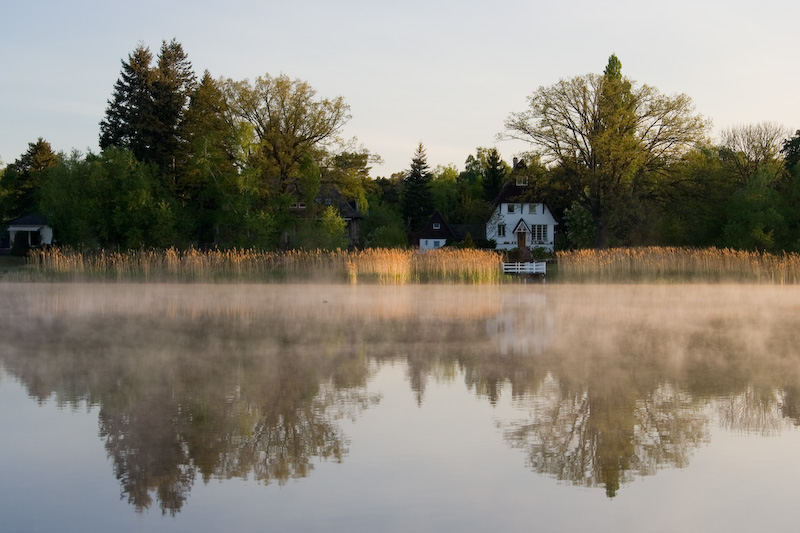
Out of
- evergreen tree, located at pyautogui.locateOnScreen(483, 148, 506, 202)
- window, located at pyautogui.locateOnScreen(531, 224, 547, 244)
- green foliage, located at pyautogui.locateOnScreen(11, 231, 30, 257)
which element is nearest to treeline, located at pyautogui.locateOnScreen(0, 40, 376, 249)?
green foliage, located at pyautogui.locateOnScreen(11, 231, 30, 257)

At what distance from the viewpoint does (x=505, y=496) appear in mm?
5762

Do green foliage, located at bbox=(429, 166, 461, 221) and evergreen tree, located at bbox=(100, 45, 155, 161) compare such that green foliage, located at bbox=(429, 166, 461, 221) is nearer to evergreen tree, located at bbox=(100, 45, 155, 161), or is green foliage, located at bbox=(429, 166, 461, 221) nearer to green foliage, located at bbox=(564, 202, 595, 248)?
green foliage, located at bbox=(564, 202, 595, 248)

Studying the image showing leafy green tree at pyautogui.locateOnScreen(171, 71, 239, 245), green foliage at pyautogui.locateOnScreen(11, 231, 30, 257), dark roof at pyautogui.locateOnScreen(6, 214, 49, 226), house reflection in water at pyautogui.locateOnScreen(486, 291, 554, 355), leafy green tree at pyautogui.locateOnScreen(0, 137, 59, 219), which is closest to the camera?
house reflection in water at pyautogui.locateOnScreen(486, 291, 554, 355)

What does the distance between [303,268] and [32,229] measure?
45830 mm

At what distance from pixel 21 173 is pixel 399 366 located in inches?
2747

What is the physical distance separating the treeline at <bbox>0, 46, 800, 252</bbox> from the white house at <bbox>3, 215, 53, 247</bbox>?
12.4 meters

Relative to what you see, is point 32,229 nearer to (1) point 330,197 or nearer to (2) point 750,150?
(1) point 330,197

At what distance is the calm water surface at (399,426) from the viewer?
5500 millimetres

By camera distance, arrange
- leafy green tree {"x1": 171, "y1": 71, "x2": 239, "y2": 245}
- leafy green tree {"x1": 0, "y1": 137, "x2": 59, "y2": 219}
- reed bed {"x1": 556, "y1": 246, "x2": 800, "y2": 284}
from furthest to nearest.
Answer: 1. leafy green tree {"x1": 0, "y1": 137, "x2": 59, "y2": 219}
2. leafy green tree {"x1": 171, "y1": 71, "x2": 239, "y2": 245}
3. reed bed {"x1": 556, "y1": 246, "x2": 800, "y2": 284}

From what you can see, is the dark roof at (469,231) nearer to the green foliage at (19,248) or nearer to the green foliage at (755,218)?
the green foliage at (755,218)

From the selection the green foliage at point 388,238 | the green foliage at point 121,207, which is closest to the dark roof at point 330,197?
the green foliage at point 121,207

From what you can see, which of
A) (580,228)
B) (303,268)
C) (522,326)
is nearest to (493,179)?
(580,228)

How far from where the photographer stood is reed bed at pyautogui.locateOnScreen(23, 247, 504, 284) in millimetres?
28438

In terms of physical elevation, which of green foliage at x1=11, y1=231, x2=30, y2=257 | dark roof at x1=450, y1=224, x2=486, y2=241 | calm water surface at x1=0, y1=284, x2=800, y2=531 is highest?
dark roof at x1=450, y1=224, x2=486, y2=241
